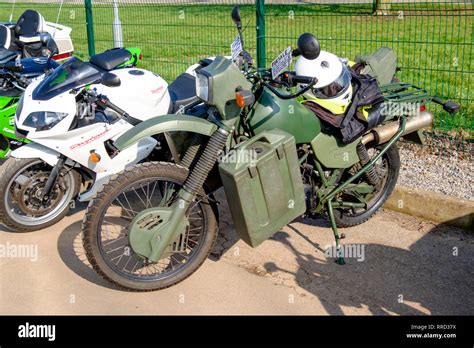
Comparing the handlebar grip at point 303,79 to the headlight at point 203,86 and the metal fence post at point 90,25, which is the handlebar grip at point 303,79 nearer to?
the headlight at point 203,86

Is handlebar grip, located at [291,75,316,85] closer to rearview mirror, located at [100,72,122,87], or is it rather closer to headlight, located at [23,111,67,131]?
rearview mirror, located at [100,72,122,87]

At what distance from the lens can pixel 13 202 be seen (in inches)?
192

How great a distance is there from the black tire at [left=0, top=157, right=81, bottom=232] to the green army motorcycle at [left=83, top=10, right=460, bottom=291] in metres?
0.77

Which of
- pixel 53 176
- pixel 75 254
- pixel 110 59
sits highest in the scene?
pixel 110 59

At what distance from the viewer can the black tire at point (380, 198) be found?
15.2 ft

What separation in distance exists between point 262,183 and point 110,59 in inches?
72.7

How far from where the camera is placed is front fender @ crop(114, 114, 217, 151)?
3657 millimetres

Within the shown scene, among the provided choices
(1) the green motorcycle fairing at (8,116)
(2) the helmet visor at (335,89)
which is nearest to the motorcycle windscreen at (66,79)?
(1) the green motorcycle fairing at (8,116)

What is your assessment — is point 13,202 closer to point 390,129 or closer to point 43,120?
point 43,120

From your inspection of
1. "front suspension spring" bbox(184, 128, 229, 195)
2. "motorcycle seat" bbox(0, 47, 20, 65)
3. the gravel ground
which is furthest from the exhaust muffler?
"motorcycle seat" bbox(0, 47, 20, 65)

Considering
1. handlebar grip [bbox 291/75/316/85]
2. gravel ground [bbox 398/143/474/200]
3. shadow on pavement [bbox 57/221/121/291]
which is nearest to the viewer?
handlebar grip [bbox 291/75/316/85]

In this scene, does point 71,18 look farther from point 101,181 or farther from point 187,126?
point 187,126

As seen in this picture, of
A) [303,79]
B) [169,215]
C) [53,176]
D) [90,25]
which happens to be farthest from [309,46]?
[90,25]

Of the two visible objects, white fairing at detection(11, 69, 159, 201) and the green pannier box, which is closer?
the green pannier box
